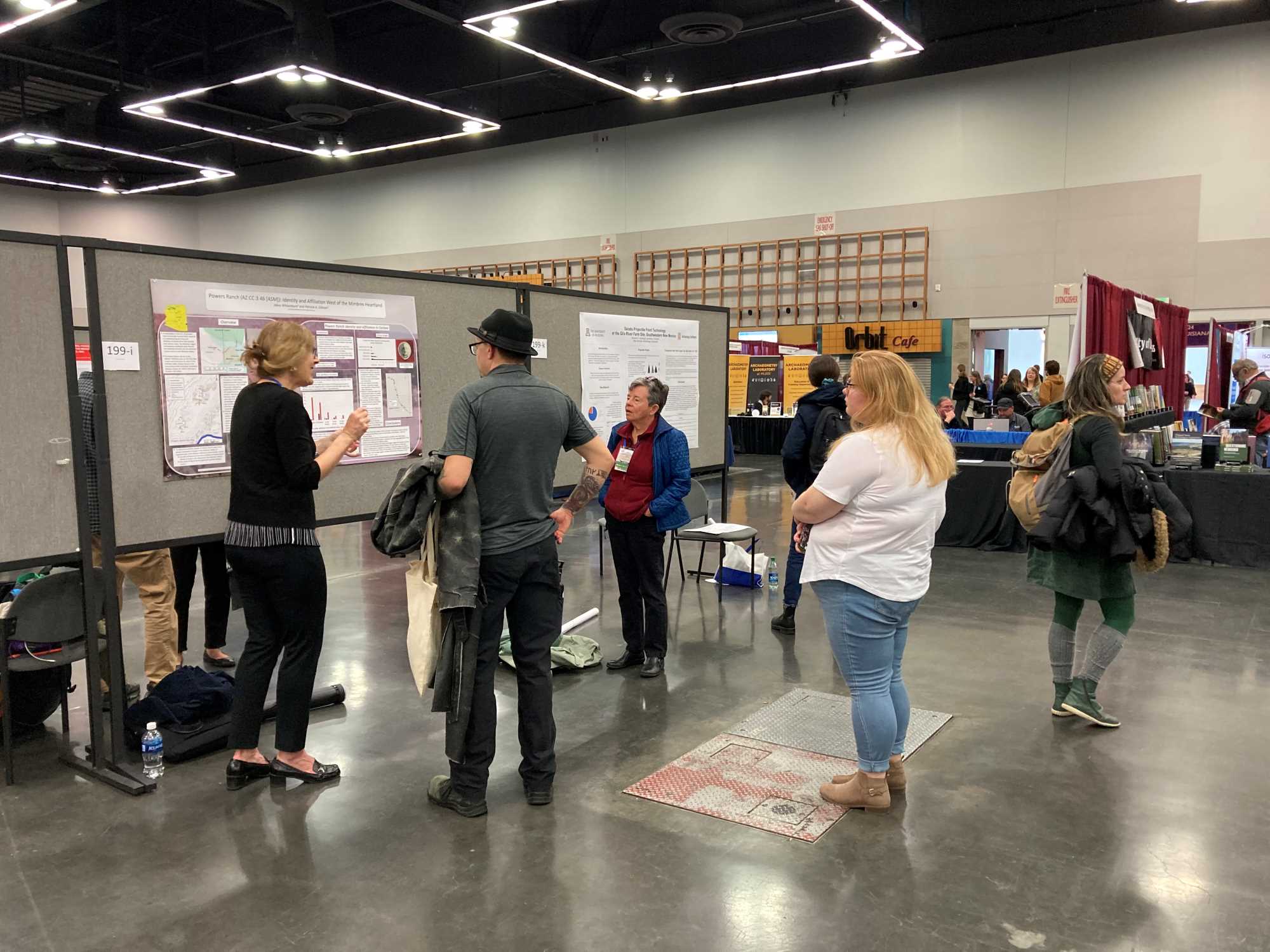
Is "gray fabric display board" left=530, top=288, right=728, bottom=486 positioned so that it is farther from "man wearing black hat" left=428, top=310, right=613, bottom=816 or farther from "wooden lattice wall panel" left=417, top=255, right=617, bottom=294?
"wooden lattice wall panel" left=417, top=255, right=617, bottom=294

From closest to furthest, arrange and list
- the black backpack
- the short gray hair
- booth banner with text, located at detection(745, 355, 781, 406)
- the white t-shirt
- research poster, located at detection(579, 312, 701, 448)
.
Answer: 1. the white t-shirt
2. the short gray hair
3. the black backpack
4. research poster, located at detection(579, 312, 701, 448)
5. booth banner with text, located at detection(745, 355, 781, 406)

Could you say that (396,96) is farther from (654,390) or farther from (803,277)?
(654,390)

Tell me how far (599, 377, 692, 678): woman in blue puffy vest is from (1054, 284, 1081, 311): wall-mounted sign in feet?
34.3

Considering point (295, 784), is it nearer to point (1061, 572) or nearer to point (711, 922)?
point (711, 922)

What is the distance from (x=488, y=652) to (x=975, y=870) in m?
1.47

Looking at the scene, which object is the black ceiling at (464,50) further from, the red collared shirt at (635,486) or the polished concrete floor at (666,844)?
the polished concrete floor at (666,844)

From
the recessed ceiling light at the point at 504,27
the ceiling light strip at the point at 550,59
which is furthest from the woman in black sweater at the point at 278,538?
the ceiling light strip at the point at 550,59

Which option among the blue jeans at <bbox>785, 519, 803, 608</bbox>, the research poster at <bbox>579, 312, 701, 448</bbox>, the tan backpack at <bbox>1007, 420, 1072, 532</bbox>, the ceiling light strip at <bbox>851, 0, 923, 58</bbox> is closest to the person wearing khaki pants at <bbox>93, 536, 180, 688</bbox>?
the research poster at <bbox>579, 312, 701, 448</bbox>

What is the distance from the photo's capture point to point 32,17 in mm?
8305

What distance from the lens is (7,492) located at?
2.71 metres

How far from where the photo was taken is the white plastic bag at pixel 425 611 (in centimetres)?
255

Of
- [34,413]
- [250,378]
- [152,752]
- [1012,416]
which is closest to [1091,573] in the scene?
[250,378]

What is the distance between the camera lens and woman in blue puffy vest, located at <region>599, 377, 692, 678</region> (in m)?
3.90

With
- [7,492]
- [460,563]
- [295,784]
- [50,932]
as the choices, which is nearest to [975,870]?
[460,563]
